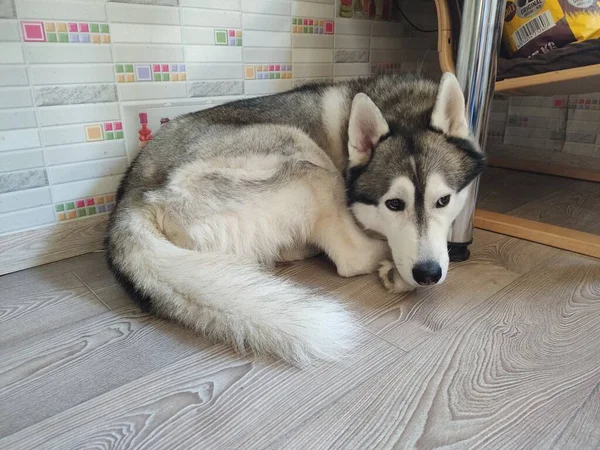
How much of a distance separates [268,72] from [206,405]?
1631 millimetres

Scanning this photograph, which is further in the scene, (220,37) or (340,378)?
(220,37)

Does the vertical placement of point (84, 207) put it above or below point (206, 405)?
above

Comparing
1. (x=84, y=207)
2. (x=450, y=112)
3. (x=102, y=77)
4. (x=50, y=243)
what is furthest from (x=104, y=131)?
(x=450, y=112)

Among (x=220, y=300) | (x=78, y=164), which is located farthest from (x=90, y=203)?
(x=220, y=300)

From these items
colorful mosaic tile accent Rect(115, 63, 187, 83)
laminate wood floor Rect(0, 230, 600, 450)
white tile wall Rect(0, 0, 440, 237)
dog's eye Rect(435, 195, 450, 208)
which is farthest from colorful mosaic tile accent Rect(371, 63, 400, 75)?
laminate wood floor Rect(0, 230, 600, 450)

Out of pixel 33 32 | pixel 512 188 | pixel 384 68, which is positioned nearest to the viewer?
pixel 33 32

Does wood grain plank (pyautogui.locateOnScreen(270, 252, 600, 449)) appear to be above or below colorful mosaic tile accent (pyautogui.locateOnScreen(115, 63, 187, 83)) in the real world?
below

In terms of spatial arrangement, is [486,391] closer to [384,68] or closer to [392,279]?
[392,279]

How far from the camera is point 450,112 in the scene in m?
1.36

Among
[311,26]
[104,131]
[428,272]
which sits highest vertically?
[311,26]

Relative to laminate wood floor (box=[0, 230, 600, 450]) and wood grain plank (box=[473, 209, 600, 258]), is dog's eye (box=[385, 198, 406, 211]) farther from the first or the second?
wood grain plank (box=[473, 209, 600, 258])

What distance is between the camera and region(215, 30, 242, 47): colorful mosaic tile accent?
1.87 metres

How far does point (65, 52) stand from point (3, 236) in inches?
27.2

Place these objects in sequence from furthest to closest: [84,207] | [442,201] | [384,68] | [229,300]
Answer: [384,68] < [84,207] < [442,201] < [229,300]
